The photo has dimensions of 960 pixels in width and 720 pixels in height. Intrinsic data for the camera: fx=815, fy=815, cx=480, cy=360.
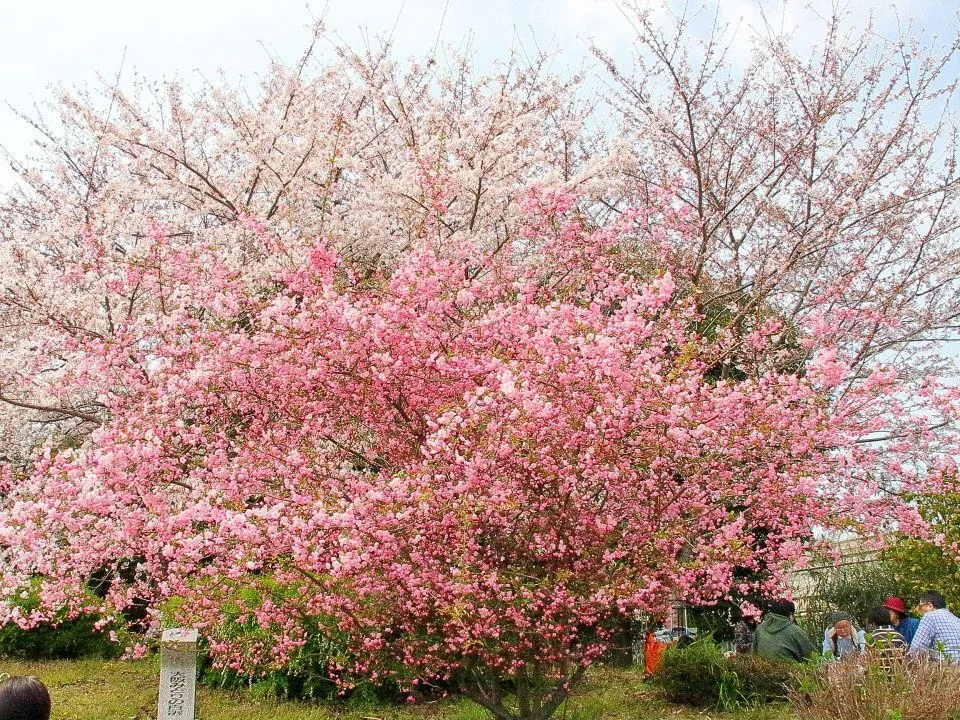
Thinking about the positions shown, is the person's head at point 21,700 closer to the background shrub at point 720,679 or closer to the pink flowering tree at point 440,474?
the pink flowering tree at point 440,474

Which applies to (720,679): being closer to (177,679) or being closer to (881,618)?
(881,618)

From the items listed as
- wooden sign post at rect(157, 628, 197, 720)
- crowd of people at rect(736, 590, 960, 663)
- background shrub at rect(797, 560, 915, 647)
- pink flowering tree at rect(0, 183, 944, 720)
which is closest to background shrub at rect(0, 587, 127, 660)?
wooden sign post at rect(157, 628, 197, 720)

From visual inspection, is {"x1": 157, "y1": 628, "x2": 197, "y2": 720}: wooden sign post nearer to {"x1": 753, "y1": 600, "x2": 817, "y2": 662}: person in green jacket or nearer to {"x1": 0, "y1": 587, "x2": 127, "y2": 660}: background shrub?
{"x1": 0, "y1": 587, "x2": 127, "y2": 660}: background shrub

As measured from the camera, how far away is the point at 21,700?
2596 mm

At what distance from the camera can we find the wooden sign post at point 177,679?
21.0ft

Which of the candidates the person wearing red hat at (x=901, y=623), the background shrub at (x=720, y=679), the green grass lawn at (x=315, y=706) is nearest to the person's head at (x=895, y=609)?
the person wearing red hat at (x=901, y=623)

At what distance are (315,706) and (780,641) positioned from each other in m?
4.24

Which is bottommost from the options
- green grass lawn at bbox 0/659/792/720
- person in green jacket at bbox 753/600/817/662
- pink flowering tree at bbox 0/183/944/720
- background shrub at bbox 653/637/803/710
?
green grass lawn at bbox 0/659/792/720

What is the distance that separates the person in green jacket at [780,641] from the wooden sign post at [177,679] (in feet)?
16.3

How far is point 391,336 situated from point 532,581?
1870mm

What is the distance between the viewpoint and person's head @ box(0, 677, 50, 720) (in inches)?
102

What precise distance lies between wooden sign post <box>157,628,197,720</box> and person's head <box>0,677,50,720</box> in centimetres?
392

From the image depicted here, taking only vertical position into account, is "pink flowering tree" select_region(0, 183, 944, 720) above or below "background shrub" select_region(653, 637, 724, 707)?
above

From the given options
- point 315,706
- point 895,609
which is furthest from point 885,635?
point 315,706
